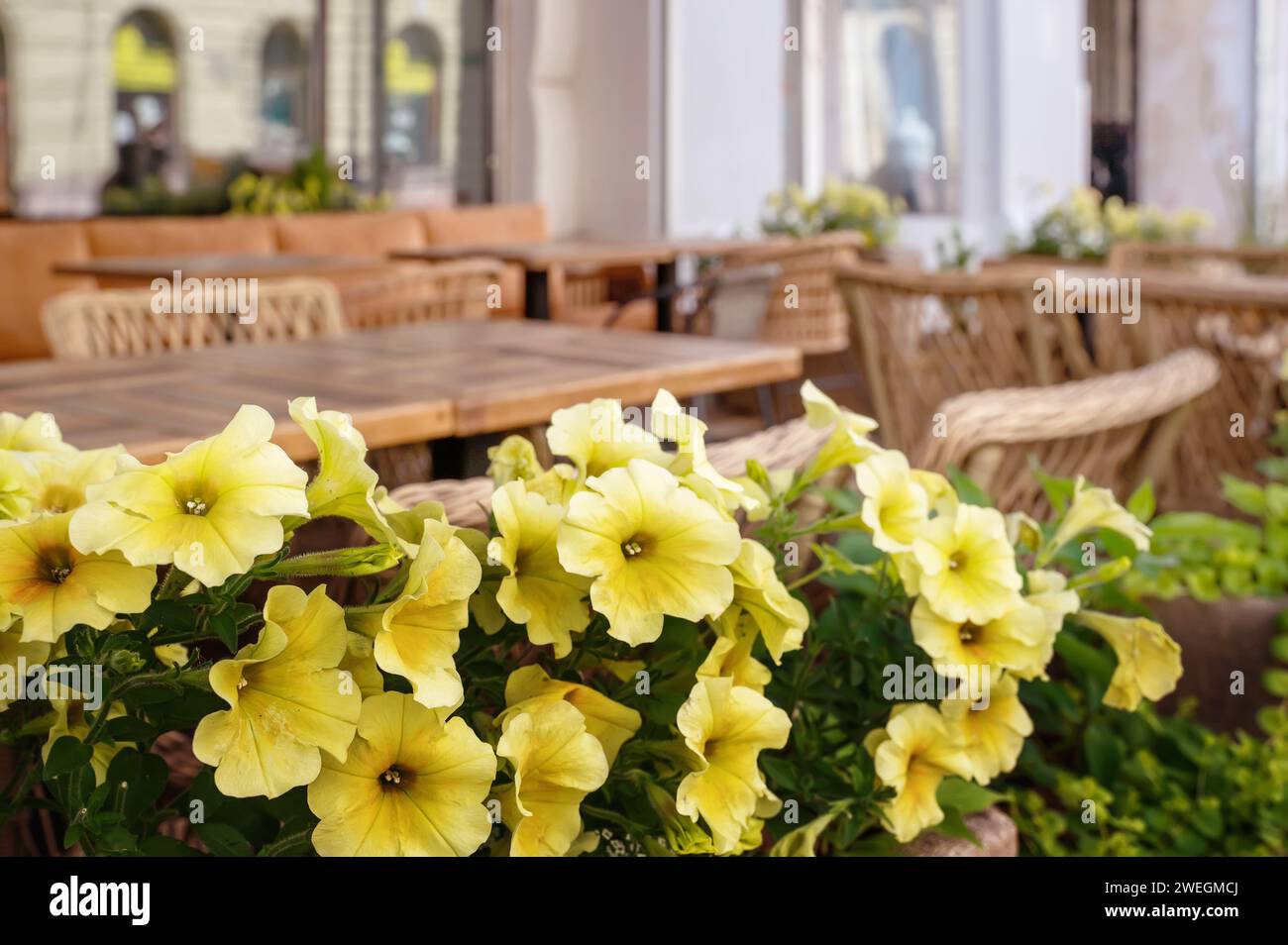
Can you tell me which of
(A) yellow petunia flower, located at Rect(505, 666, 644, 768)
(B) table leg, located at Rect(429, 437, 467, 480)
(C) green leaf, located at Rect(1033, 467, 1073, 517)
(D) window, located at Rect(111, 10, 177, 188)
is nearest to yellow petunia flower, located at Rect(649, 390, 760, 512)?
(A) yellow petunia flower, located at Rect(505, 666, 644, 768)

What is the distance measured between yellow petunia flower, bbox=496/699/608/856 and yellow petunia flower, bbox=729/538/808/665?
10 centimetres

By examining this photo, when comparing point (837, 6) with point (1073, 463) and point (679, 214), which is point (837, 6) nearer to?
point (679, 214)

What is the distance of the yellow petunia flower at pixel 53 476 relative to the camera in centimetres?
66

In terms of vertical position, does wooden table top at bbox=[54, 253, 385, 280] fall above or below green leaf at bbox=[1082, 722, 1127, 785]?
above

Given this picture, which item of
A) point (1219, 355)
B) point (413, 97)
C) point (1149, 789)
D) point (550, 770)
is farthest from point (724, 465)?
point (413, 97)

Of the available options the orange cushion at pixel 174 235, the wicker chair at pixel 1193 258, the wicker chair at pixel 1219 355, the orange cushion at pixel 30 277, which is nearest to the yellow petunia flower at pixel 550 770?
the wicker chair at pixel 1219 355

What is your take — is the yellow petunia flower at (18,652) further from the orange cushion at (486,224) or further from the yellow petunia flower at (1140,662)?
the orange cushion at (486,224)

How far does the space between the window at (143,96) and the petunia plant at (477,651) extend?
6658mm

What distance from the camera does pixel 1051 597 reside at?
2.56 ft

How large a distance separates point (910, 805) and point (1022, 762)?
34cm

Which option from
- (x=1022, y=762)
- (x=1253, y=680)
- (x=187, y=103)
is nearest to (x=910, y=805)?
(x=1022, y=762)

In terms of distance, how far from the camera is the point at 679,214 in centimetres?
816

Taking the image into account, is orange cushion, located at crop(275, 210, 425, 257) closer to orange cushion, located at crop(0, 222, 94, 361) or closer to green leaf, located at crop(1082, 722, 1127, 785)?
orange cushion, located at crop(0, 222, 94, 361)

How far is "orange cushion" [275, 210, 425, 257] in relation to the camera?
278 inches
